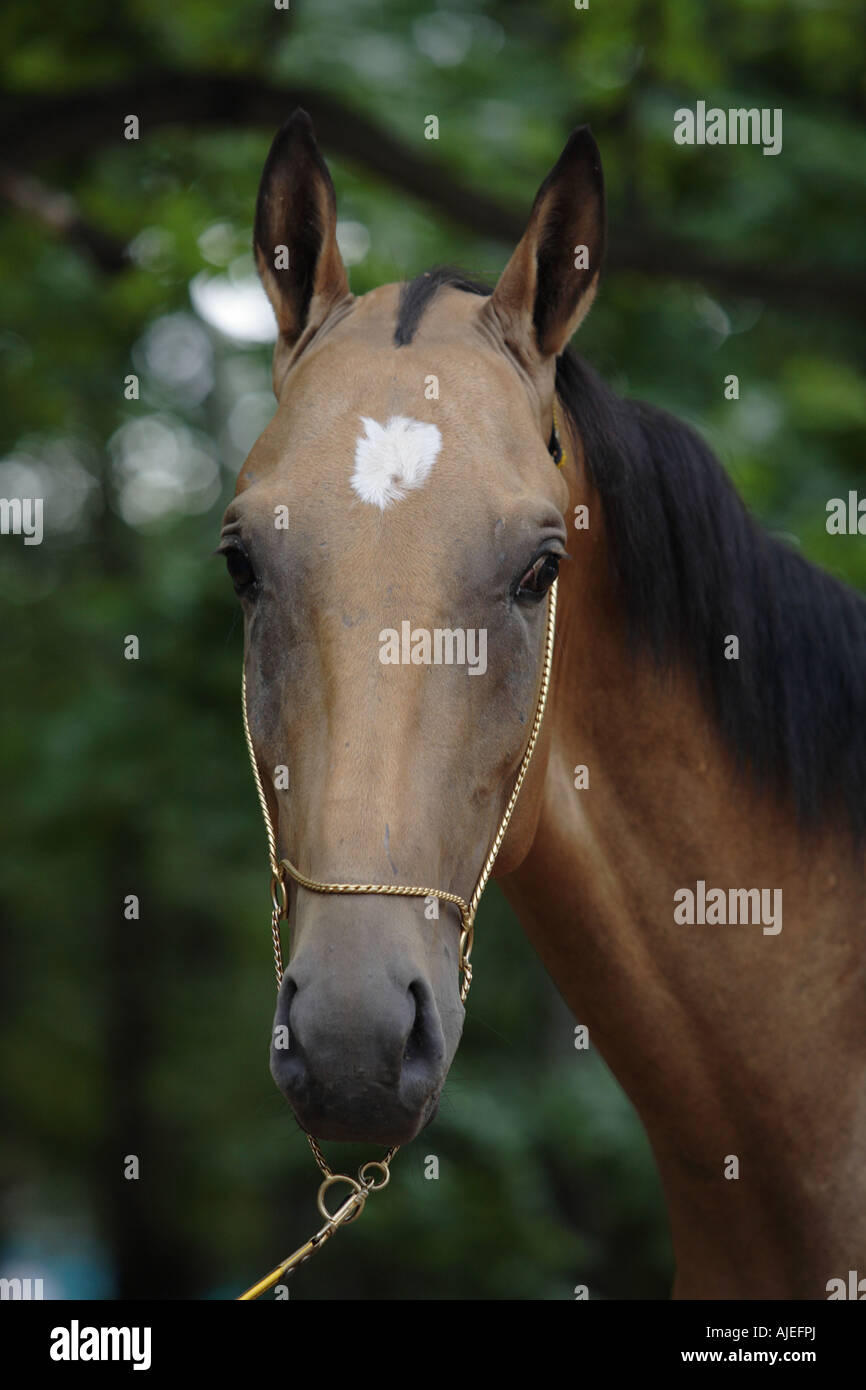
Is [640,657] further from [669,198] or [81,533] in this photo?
[81,533]

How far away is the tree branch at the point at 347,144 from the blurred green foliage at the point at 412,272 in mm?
101

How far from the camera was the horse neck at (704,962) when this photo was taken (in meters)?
2.99

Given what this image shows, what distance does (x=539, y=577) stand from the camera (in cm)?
259

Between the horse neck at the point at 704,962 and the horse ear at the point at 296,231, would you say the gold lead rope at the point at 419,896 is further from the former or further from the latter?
the horse ear at the point at 296,231

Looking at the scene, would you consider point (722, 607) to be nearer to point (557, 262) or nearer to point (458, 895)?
point (557, 262)

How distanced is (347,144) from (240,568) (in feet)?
14.5

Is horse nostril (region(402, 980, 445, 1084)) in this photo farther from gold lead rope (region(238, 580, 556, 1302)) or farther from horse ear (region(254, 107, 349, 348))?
horse ear (region(254, 107, 349, 348))

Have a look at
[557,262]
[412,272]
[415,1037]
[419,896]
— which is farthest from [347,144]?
[415,1037]

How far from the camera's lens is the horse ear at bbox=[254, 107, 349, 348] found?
9.76 ft

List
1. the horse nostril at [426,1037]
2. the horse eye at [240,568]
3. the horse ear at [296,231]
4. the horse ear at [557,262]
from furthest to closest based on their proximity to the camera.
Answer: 1. the horse ear at [296,231]
2. the horse ear at [557,262]
3. the horse eye at [240,568]
4. the horse nostril at [426,1037]

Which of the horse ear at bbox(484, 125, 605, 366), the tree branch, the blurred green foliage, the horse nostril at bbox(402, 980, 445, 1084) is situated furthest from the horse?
the tree branch

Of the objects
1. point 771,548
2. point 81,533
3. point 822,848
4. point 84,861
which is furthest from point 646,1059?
point 81,533

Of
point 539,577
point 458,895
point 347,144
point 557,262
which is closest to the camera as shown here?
point 458,895

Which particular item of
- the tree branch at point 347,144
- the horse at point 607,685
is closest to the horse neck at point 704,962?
the horse at point 607,685
